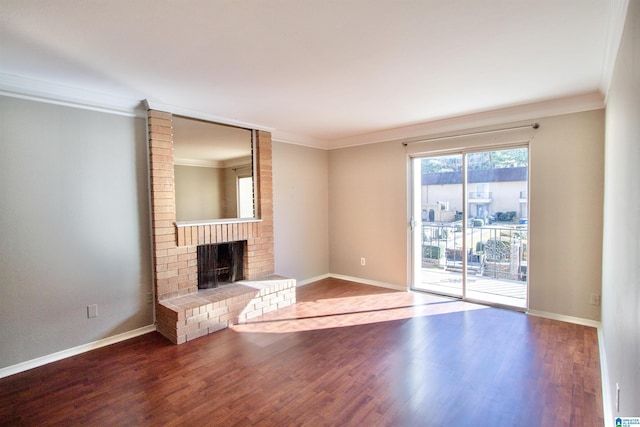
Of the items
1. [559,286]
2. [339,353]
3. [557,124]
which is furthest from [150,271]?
[557,124]

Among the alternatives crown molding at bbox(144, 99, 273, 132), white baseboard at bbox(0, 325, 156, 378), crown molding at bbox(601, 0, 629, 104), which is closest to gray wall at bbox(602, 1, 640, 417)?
crown molding at bbox(601, 0, 629, 104)

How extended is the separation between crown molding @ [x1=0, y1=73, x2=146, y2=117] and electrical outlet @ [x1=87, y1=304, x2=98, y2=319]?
1.89 meters

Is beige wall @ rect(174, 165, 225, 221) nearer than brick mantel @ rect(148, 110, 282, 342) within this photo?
No

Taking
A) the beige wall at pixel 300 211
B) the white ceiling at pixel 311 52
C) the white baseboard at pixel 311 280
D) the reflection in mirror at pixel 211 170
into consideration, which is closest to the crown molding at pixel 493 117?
the white ceiling at pixel 311 52

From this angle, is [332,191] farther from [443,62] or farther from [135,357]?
[135,357]

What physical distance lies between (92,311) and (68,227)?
84 cm

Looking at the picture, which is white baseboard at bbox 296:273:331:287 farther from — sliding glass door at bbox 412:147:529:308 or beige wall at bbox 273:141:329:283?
sliding glass door at bbox 412:147:529:308

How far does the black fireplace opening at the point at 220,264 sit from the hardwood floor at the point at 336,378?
30.6 inches

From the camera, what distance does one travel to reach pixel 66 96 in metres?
2.76

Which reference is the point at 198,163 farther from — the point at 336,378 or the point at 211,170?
the point at 336,378

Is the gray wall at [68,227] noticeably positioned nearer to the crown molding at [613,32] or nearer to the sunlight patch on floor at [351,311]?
the sunlight patch on floor at [351,311]

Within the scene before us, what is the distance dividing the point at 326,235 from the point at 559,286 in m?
3.37

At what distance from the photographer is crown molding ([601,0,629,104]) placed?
1.61 meters

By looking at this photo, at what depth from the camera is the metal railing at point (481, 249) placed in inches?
151
